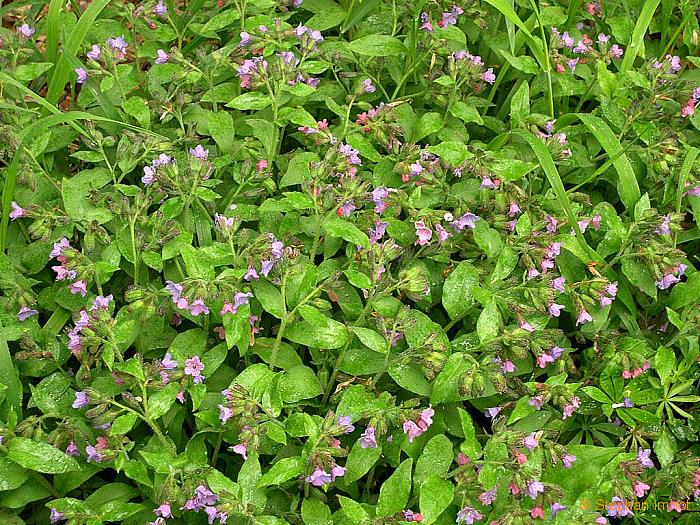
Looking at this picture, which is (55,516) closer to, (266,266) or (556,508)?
(266,266)

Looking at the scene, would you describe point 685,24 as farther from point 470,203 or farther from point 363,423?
point 363,423

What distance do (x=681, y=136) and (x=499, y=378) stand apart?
1359 mm

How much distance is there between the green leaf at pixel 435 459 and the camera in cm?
255

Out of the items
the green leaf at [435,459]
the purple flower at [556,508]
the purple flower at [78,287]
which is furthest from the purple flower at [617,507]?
the purple flower at [78,287]

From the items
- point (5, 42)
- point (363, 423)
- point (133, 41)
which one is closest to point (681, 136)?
point (363, 423)

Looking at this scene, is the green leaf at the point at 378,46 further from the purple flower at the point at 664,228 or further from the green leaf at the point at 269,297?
the purple flower at the point at 664,228

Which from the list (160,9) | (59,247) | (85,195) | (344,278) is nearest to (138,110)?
(85,195)

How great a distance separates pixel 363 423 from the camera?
269cm

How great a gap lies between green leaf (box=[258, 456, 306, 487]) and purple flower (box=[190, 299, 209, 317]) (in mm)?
495

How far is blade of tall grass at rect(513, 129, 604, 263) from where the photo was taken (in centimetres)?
287

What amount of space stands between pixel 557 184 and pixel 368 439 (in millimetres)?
1071

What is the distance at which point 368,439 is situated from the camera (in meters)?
2.51

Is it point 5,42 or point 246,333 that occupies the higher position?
point 5,42

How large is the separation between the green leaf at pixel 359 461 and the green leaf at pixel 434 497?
0.62 feet
